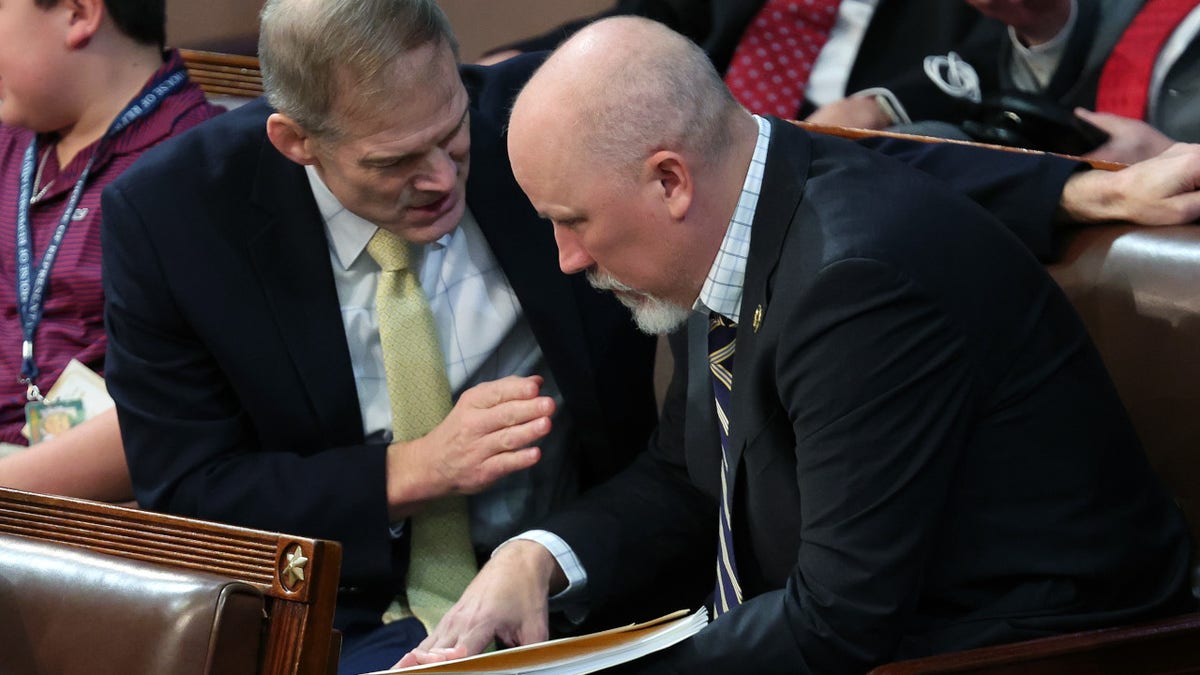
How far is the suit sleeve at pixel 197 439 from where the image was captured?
6.63 ft

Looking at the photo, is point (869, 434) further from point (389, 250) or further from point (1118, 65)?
point (1118, 65)

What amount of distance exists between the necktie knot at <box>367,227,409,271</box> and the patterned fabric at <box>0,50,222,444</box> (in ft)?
2.35

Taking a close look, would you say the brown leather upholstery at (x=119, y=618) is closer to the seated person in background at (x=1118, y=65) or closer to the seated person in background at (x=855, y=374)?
the seated person in background at (x=855, y=374)

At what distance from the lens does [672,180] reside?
155 centimetres

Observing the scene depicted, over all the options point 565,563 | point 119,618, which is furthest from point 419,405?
point 119,618

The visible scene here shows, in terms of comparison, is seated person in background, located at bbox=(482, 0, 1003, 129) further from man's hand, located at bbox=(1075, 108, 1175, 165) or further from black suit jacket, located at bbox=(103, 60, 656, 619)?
black suit jacket, located at bbox=(103, 60, 656, 619)

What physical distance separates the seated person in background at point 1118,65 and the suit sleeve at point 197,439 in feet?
3.87

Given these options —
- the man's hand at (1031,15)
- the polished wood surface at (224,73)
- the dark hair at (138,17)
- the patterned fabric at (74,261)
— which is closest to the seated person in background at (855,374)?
the man's hand at (1031,15)

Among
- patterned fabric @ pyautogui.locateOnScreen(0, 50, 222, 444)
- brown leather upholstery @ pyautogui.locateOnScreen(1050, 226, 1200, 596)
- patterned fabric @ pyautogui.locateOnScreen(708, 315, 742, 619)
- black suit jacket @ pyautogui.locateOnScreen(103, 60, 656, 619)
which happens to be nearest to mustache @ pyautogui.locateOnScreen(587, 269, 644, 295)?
patterned fabric @ pyautogui.locateOnScreen(708, 315, 742, 619)

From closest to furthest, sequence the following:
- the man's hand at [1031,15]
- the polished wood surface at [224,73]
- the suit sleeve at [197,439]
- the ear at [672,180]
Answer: the ear at [672,180] < the suit sleeve at [197,439] < the man's hand at [1031,15] < the polished wood surface at [224,73]

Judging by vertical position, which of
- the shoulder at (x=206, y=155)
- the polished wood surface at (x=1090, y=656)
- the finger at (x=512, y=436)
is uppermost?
the shoulder at (x=206, y=155)

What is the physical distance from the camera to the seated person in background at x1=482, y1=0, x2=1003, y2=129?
235 cm

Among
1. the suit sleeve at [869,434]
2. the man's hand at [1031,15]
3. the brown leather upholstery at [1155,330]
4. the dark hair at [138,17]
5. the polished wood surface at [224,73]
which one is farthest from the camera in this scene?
the polished wood surface at [224,73]

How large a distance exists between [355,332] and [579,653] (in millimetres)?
766
